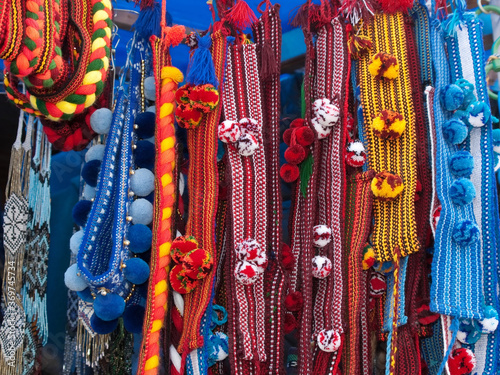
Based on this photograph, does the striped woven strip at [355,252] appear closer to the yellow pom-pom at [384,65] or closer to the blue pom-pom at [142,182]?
the yellow pom-pom at [384,65]

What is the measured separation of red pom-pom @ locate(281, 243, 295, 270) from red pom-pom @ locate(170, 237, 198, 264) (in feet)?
0.64

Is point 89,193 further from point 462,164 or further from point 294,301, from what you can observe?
point 462,164

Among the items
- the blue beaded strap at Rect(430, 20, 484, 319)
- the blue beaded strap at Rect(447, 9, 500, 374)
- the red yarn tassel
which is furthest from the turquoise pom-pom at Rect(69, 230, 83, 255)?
the blue beaded strap at Rect(447, 9, 500, 374)

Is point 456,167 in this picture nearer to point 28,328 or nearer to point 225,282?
point 225,282

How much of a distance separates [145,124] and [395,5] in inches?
26.1

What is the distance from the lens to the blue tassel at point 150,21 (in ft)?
3.78

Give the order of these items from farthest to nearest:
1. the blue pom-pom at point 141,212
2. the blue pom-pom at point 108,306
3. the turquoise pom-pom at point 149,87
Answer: the turquoise pom-pom at point 149,87 < the blue pom-pom at point 141,212 < the blue pom-pom at point 108,306

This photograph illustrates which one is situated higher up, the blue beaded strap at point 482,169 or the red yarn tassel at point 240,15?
the red yarn tassel at point 240,15

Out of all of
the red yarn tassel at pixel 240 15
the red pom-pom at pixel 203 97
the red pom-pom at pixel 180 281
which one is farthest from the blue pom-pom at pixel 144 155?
the red yarn tassel at pixel 240 15

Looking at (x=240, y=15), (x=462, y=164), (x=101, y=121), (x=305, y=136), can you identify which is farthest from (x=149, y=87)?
(x=462, y=164)

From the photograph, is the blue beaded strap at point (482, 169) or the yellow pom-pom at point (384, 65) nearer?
the blue beaded strap at point (482, 169)

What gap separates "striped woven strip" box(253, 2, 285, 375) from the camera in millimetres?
1013

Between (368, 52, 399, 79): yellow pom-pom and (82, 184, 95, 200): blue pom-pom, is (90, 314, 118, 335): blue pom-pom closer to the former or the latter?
(82, 184, 95, 200): blue pom-pom

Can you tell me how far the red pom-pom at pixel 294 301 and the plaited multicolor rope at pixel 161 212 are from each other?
254 millimetres
